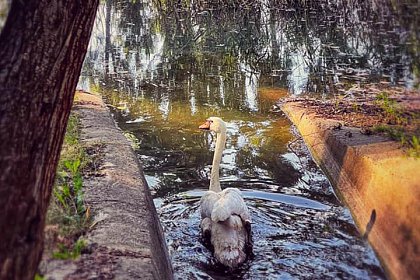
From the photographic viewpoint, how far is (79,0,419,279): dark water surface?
5836 mm

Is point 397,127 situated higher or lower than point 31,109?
lower

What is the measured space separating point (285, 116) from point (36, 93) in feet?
27.1

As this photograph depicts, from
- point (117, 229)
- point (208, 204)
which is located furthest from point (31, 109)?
point (208, 204)

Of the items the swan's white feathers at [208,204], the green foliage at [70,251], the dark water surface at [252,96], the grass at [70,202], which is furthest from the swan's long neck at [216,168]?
the green foliage at [70,251]

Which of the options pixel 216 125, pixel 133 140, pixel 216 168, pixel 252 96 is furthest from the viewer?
pixel 252 96

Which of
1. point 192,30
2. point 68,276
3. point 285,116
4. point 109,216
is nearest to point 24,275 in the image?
point 68,276

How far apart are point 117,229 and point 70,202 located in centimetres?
57

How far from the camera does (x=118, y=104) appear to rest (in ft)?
38.4

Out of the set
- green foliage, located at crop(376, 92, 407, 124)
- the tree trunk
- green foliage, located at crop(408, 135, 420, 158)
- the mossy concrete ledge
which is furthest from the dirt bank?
green foliage, located at crop(376, 92, 407, 124)

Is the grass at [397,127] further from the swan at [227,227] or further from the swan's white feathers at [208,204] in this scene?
the swan's white feathers at [208,204]

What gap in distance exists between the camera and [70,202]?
480 cm

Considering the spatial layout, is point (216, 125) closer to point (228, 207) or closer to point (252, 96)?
point (228, 207)

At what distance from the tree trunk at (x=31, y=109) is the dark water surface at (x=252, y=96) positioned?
270 centimetres

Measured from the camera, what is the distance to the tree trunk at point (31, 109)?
270 cm
